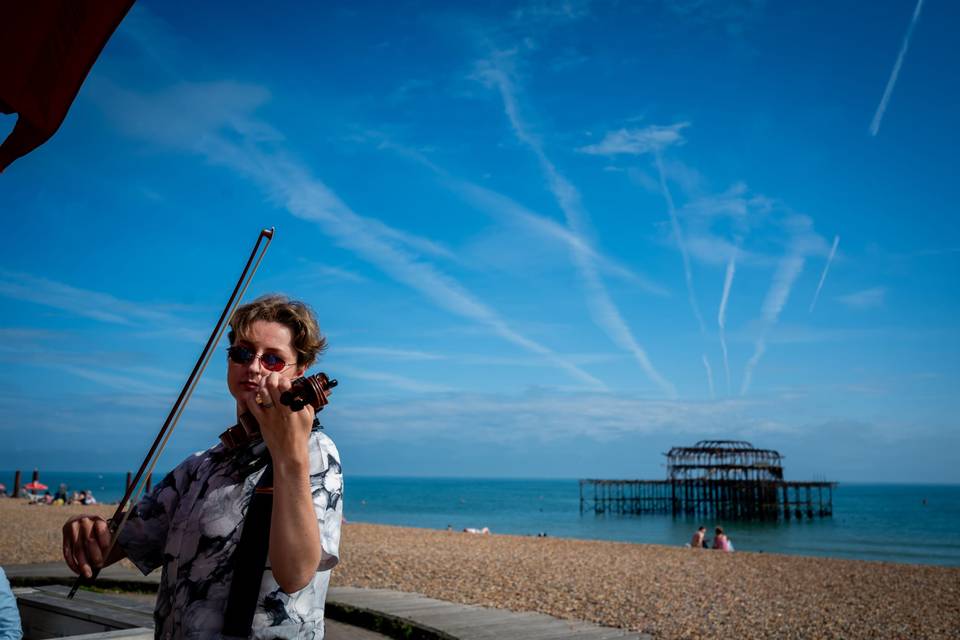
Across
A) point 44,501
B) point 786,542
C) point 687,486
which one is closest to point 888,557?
point 786,542

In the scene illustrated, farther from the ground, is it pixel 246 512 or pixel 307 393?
pixel 307 393

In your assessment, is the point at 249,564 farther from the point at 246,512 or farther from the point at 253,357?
the point at 253,357

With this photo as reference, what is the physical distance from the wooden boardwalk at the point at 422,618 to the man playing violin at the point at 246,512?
9.89 ft

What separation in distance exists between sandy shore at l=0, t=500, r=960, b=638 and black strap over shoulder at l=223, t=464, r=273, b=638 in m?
7.16

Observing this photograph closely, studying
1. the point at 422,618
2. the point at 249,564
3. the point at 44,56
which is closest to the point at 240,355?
the point at 249,564

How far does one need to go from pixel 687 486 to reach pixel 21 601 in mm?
60786

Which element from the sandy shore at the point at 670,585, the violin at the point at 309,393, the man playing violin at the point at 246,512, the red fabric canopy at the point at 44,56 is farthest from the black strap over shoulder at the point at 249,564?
the sandy shore at the point at 670,585

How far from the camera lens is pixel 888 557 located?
3152 centimetres

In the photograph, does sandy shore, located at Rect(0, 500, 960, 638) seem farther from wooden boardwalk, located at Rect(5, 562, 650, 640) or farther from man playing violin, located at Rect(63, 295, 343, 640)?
man playing violin, located at Rect(63, 295, 343, 640)

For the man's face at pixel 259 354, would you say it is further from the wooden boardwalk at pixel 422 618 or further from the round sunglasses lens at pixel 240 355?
the wooden boardwalk at pixel 422 618

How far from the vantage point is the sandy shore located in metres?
9.50

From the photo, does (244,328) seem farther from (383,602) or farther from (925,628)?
(925,628)

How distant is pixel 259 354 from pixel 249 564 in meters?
0.50

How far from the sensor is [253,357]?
1808 mm
